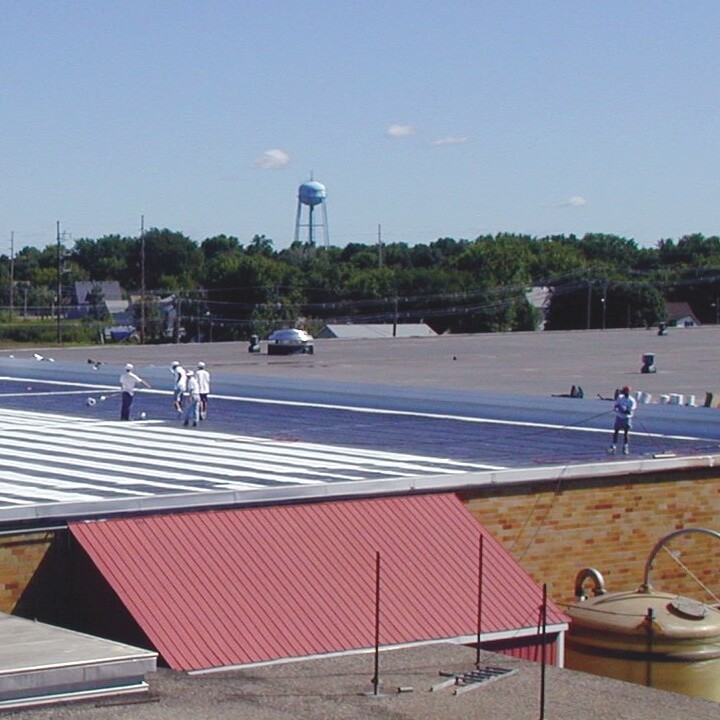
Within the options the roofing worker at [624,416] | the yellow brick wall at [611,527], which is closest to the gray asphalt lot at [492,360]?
the roofing worker at [624,416]

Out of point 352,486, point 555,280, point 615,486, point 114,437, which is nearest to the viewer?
point 352,486

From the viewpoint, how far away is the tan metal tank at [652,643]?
18703mm

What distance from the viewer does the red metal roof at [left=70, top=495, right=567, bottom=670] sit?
1770cm

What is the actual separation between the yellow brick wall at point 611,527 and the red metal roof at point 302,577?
3.56 feet

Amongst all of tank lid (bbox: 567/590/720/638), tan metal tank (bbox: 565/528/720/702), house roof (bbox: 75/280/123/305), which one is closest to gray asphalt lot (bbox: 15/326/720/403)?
tank lid (bbox: 567/590/720/638)

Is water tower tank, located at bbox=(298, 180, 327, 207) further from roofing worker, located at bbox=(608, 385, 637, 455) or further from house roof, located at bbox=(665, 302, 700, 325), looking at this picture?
roofing worker, located at bbox=(608, 385, 637, 455)

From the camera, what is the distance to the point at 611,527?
2341 centimetres

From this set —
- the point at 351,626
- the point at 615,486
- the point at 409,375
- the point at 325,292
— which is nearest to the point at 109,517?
the point at 351,626

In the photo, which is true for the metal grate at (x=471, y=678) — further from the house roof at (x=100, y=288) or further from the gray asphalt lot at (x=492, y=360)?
the house roof at (x=100, y=288)

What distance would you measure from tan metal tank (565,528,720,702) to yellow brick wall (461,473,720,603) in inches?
98.6

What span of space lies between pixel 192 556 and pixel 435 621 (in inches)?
124

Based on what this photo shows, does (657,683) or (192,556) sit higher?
(192,556)

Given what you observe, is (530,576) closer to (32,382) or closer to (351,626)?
(351,626)

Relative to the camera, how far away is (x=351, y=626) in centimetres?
1828
